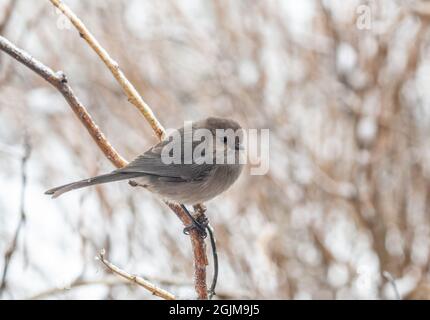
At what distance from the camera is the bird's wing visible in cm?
304

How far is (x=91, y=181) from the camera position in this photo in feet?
8.66

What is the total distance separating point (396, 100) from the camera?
5.54 meters

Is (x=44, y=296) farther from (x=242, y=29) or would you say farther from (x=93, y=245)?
(x=242, y=29)

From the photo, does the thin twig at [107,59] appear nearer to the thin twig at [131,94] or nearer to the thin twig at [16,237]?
the thin twig at [131,94]

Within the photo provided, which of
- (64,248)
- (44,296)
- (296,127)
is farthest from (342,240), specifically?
(44,296)

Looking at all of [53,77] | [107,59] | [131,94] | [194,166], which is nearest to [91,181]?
[131,94]

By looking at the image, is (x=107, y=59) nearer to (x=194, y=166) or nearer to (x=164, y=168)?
(x=164, y=168)

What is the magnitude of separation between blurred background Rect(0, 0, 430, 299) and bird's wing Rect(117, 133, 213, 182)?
170 centimetres

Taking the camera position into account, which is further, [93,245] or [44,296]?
[93,245]

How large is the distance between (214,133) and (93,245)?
1.35 meters

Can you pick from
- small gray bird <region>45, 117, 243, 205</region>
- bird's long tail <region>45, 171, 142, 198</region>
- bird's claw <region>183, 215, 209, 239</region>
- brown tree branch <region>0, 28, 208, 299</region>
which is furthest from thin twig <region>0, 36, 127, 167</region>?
small gray bird <region>45, 117, 243, 205</region>
